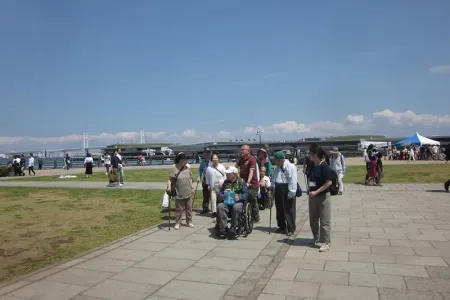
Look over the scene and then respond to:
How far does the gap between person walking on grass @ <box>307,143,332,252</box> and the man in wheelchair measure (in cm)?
155

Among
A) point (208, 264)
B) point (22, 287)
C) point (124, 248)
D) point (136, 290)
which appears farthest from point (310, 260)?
point (22, 287)

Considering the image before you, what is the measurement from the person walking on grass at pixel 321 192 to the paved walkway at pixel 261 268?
34 centimetres

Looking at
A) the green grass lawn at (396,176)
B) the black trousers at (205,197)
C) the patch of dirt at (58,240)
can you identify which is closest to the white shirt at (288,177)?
the black trousers at (205,197)

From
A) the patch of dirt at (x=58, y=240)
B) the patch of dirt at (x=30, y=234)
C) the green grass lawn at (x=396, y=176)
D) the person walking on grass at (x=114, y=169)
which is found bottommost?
the green grass lawn at (x=396, y=176)

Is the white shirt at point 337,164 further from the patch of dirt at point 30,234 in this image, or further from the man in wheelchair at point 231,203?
the patch of dirt at point 30,234

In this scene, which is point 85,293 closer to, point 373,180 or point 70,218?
point 70,218

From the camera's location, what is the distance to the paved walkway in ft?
14.8

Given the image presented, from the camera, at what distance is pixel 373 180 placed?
1653 cm

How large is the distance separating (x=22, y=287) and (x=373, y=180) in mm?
14905

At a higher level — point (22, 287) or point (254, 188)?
point (254, 188)

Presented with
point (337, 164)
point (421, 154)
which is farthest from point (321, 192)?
point (421, 154)

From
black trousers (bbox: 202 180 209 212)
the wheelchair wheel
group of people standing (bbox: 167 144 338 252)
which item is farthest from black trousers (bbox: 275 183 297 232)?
black trousers (bbox: 202 180 209 212)

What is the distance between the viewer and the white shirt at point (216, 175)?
9.35 metres

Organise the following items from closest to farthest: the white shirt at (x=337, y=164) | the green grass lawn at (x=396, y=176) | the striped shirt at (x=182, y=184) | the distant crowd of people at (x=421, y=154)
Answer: the striped shirt at (x=182, y=184) → the white shirt at (x=337, y=164) → the green grass lawn at (x=396, y=176) → the distant crowd of people at (x=421, y=154)
